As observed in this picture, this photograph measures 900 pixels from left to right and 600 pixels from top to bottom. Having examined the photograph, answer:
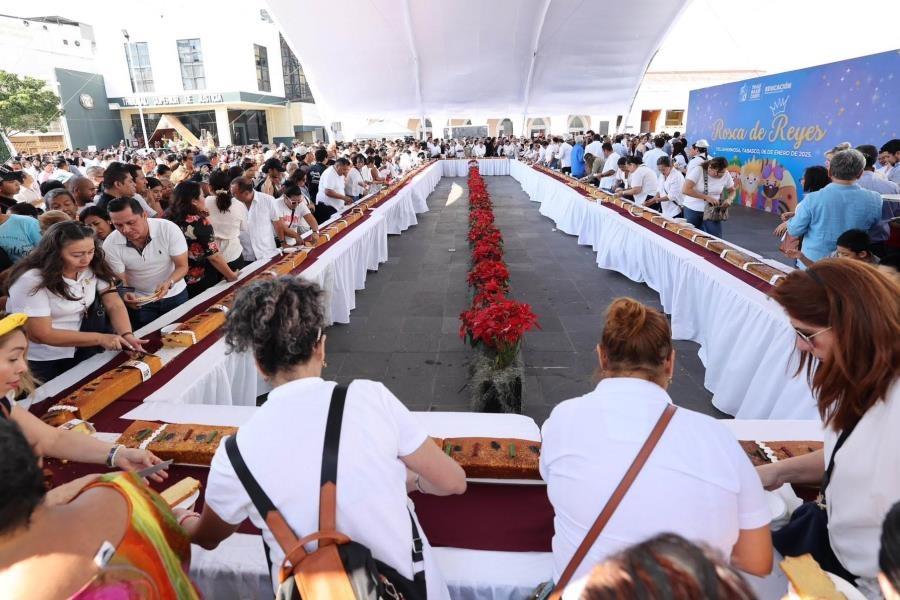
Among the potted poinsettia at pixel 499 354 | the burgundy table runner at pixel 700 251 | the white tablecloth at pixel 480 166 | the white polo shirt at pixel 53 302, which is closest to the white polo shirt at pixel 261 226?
the white polo shirt at pixel 53 302

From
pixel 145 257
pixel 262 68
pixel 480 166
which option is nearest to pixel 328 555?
pixel 145 257

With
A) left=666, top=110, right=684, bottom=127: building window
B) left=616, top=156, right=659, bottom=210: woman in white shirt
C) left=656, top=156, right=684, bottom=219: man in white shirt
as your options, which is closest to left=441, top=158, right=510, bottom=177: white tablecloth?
left=666, top=110, right=684, bottom=127: building window

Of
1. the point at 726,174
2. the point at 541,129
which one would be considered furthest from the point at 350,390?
the point at 541,129

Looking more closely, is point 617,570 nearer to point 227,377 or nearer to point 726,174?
point 227,377

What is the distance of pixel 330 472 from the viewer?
0.90 meters

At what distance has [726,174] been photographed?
16.4ft

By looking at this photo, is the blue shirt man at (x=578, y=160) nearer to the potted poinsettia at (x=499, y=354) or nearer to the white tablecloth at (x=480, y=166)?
the white tablecloth at (x=480, y=166)

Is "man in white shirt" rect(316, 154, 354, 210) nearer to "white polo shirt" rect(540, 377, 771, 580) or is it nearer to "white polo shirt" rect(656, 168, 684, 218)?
"white polo shirt" rect(656, 168, 684, 218)

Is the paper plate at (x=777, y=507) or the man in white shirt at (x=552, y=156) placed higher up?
the man in white shirt at (x=552, y=156)

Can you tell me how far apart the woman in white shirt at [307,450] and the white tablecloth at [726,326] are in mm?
1402

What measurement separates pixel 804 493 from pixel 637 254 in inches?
147

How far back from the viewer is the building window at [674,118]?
23828 mm

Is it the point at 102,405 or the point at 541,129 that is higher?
the point at 541,129

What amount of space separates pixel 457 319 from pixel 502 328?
1.96 meters
